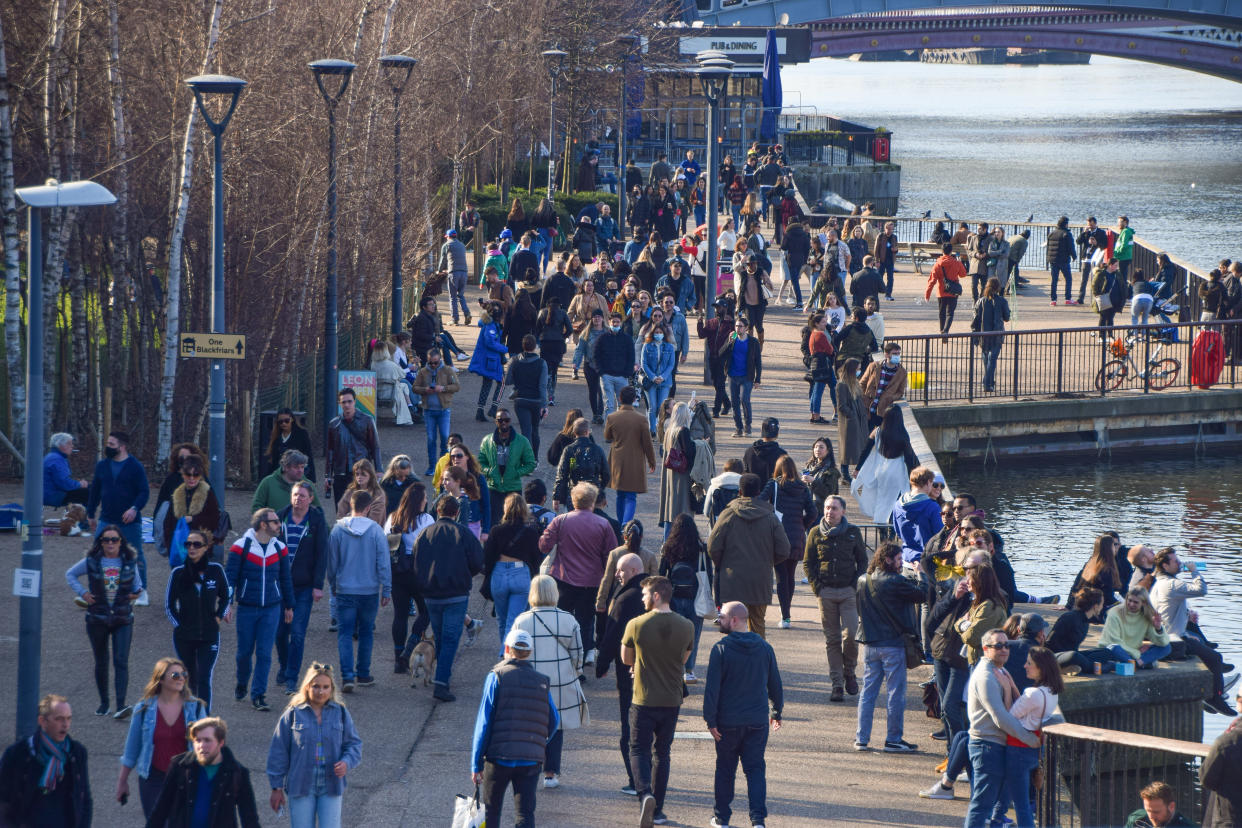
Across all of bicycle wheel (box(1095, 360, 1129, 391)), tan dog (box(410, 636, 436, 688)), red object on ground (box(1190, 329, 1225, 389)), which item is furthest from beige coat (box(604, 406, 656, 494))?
red object on ground (box(1190, 329, 1225, 389))

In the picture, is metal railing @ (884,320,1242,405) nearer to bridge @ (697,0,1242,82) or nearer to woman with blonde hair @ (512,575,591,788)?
woman with blonde hair @ (512,575,591,788)

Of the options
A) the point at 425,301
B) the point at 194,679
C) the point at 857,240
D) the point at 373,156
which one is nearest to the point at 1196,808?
the point at 194,679

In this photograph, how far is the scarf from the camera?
314 inches

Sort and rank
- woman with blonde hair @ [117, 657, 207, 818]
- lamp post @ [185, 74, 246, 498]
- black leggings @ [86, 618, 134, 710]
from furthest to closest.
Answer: lamp post @ [185, 74, 246, 498], black leggings @ [86, 618, 134, 710], woman with blonde hair @ [117, 657, 207, 818]

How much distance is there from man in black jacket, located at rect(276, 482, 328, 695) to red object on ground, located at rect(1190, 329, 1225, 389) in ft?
62.3

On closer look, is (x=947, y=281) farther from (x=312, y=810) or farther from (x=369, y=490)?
(x=312, y=810)

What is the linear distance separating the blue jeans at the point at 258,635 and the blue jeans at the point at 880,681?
3.93 meters

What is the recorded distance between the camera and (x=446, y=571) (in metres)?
11.0

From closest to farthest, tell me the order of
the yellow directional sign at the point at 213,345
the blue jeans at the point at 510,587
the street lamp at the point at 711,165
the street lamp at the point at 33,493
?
the street lamp at the point at 33,493, the blue jeans at the point at 510,587, the yellow directional sign at the point at 213,345, the street lamp at the point at 711,165

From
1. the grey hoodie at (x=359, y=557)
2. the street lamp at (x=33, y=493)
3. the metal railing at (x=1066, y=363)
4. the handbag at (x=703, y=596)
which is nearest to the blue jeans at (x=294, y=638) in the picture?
the grey hoodie at (x=359, y=557)

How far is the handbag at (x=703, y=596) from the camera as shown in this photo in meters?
11.9

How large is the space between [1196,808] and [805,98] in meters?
170

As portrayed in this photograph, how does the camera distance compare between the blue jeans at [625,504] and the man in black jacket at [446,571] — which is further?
the blue jeans at [625,504]

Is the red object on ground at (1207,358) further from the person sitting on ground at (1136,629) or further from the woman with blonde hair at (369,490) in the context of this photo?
the woman with blonde hair at (369,490)
